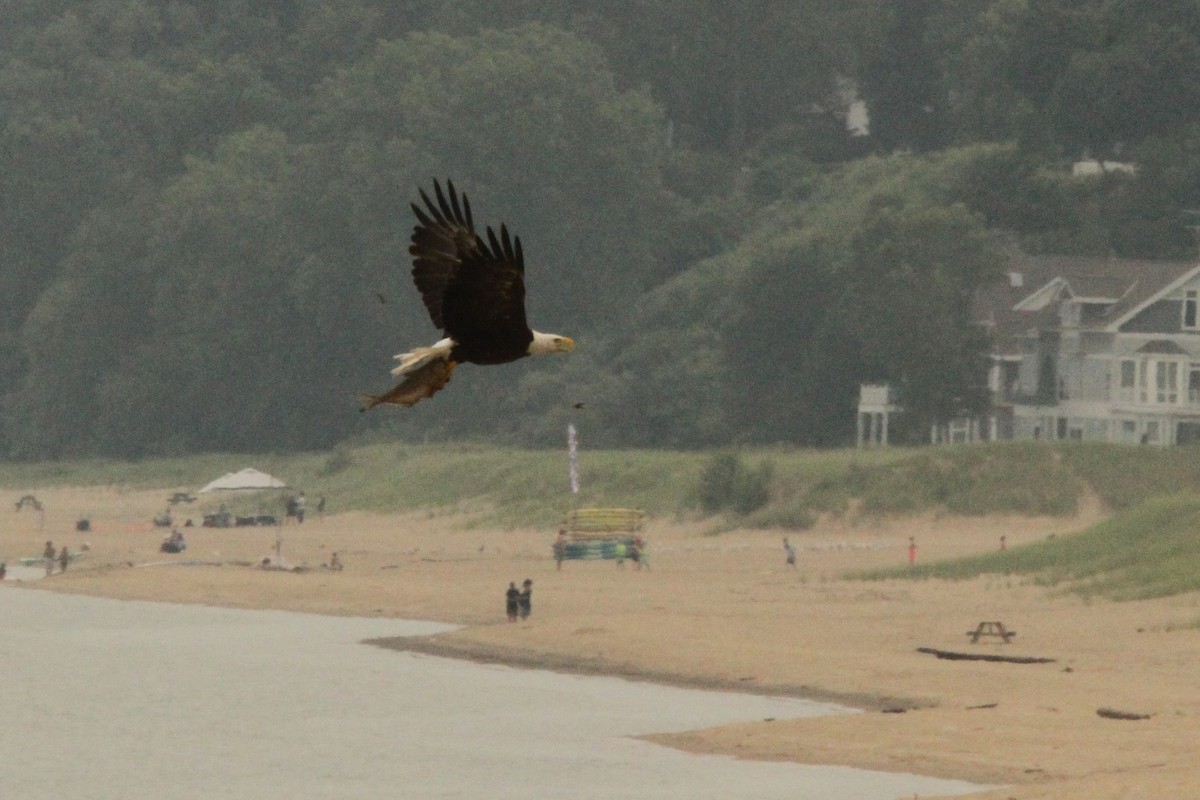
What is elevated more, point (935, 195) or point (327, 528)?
point (935, 195)

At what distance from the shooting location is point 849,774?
4134 cm

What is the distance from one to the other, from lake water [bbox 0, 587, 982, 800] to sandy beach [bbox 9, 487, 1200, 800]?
1237mm

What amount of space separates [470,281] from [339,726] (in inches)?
1404

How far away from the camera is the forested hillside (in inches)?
4055

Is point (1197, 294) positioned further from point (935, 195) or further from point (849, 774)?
point (849, 774)

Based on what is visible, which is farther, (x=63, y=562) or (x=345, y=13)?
(x=345, y=13)

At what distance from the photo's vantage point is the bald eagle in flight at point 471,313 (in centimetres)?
1423

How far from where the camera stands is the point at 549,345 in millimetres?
14172

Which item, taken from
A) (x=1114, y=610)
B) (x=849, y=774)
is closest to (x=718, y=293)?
(x=1114, y=610)

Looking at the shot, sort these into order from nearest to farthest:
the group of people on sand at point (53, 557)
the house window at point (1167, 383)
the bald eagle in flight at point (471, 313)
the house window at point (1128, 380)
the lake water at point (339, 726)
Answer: the bald eagle in flight at point (471, 313) < the lake water at point (339, 726) < the group of people on sand at point (53, 557) < the house window at point (1167, 383) < the house window at point (1128, 380)

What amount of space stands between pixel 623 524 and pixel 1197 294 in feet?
90.3

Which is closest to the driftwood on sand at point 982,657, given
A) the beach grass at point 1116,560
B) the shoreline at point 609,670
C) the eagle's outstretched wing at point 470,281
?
the shoreline at point 609,670

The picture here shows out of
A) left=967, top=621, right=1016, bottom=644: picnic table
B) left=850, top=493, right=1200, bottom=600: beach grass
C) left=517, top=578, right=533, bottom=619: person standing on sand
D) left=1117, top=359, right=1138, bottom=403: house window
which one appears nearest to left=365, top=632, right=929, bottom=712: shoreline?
left=517, top=578, right=533, bottom=619: person standing on sand

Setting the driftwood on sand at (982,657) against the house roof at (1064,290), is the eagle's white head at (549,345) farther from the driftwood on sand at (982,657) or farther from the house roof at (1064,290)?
the house roof at (1064,290)
